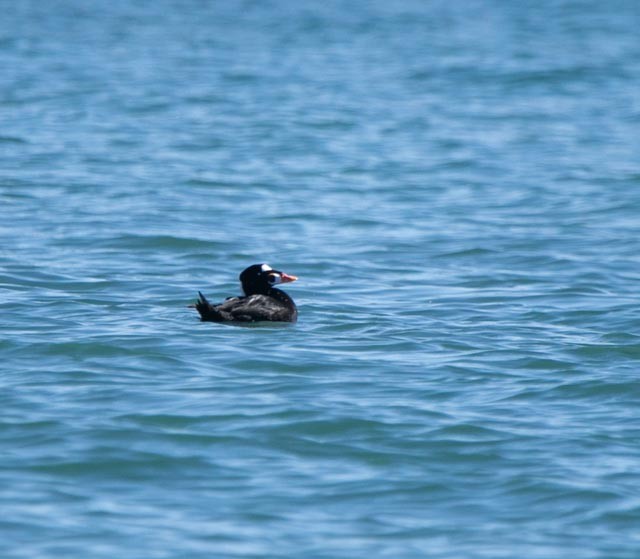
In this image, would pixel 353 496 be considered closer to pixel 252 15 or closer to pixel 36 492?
pixel 36 492

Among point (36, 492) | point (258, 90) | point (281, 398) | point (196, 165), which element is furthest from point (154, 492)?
point (258, 90)

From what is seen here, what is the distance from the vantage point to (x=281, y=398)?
32.8ft

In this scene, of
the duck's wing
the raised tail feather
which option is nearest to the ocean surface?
the raised tail feather

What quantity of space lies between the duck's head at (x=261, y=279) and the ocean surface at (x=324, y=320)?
0.52 meters

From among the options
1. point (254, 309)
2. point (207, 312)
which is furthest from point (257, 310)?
point (207, 312)

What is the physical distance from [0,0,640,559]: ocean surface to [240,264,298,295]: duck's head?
0.52m

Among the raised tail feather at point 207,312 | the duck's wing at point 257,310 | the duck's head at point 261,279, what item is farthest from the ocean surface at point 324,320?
the duck's head at point 261,279

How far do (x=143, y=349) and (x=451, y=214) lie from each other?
9140 mm

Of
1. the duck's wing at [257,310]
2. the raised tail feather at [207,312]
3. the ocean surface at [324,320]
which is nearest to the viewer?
the ocean surface at [324,320]

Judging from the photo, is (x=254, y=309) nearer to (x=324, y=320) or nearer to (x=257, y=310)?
(x=257, y=310)

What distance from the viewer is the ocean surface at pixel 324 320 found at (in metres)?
7.79

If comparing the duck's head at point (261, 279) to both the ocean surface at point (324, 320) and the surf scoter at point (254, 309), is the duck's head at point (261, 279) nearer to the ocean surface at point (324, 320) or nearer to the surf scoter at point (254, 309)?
the surf scoter at point (254, 309)

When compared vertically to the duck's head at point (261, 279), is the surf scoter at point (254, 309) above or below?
below

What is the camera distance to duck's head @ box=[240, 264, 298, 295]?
13.3 meters
